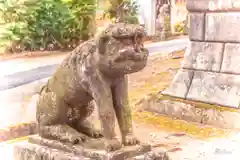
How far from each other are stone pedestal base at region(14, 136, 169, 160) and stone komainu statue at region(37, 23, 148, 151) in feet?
0.13

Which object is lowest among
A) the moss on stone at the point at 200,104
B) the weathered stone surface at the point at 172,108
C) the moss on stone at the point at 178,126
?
the moss on stone at the point at 178,126

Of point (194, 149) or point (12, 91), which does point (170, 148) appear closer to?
point (194, 149)

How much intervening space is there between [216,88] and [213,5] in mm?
730

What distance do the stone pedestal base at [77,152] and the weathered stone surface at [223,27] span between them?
1.84 meters

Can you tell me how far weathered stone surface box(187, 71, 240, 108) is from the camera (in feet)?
13.1

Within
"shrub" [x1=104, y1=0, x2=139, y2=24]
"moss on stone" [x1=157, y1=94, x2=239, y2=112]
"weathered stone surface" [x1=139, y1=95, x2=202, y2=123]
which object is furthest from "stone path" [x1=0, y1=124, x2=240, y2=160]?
"shrub" [x1=104, y1=0, x2=139, y2=24]

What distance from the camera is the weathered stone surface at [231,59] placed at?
402 cm

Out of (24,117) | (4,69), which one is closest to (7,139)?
(24,117)

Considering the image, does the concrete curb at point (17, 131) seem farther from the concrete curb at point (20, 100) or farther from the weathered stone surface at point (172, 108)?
the weathered stone surface at point (172, 108)

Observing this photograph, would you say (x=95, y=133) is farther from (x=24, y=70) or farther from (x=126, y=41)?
(x=24, y=70)

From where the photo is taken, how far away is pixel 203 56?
420 centimetres

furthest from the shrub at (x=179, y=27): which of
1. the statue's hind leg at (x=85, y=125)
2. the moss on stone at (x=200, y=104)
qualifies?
the statue's hind leg at (x=85, y=125)

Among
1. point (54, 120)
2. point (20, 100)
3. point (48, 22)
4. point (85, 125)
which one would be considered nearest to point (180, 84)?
point (48, 22)

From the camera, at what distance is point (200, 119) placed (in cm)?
407
